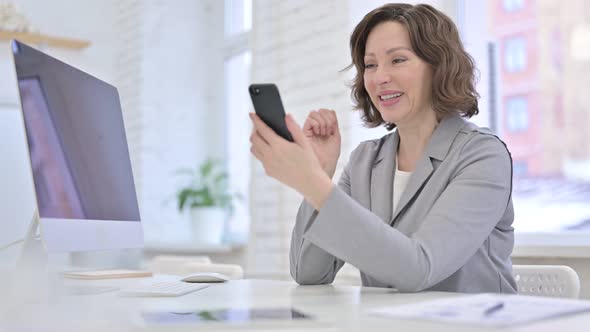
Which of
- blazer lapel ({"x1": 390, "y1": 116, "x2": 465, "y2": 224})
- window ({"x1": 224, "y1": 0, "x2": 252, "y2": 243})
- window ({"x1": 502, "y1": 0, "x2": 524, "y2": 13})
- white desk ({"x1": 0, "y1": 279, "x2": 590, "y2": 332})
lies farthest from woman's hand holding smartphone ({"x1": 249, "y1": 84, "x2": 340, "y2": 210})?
window ({"x1": 224, "y1": 0, "x2": 252, "y2": 243})

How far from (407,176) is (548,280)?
388 millimetres

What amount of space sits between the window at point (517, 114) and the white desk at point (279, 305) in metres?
1.51

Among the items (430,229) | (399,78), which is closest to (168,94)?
(399,78)

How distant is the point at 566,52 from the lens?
262 cm

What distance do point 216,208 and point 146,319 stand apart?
3.53m

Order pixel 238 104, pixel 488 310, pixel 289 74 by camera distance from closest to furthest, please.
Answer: pixel 488 310 < pixel 289 74 < pixel 238 104

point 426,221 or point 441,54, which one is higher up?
point 441,54

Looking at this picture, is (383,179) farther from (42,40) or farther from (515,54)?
(42,40)

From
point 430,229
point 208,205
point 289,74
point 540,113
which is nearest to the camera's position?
point 430,229

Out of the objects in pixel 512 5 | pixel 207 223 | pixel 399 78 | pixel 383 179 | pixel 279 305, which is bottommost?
pixel 207 223

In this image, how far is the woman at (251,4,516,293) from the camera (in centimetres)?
122

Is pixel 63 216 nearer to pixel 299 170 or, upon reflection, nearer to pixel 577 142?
pixel 299 170

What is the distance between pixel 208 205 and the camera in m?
4.47

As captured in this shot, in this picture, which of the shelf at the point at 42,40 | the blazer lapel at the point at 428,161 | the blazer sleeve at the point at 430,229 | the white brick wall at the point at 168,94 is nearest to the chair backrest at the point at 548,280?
the blazer sleeve at the point at 430,229
